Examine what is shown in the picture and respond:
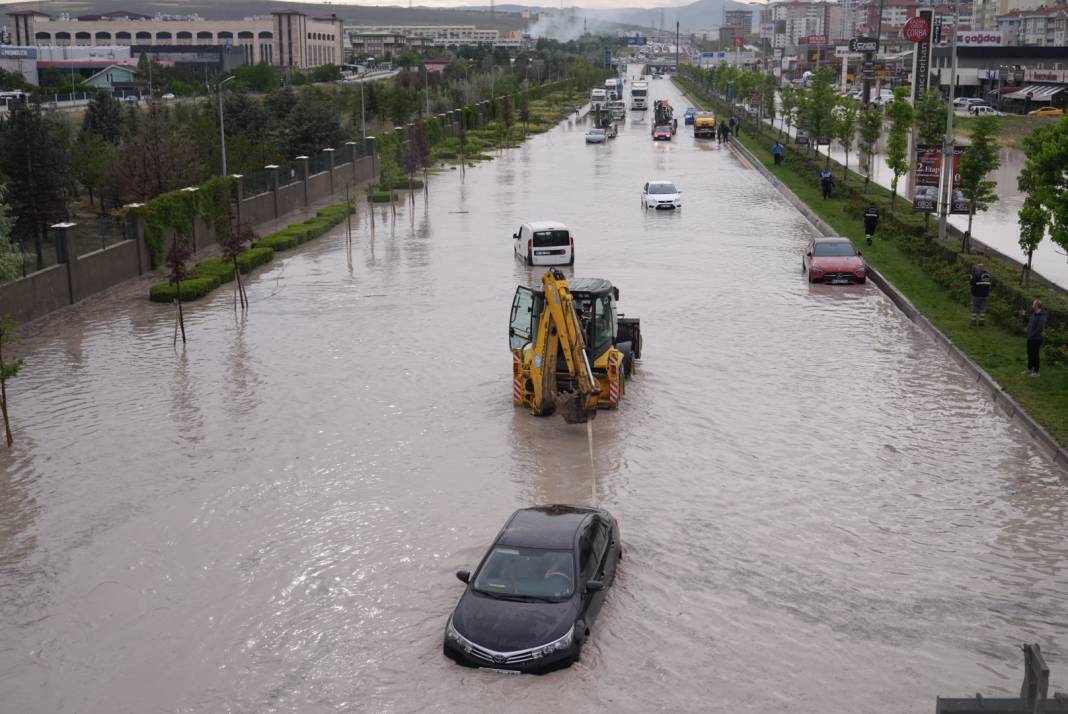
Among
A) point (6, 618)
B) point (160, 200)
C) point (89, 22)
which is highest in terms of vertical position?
point (89, 22)

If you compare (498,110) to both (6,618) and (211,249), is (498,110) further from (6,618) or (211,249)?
(6,618)

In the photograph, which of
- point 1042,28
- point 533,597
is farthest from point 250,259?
point 1042,28

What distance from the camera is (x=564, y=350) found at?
18812mm

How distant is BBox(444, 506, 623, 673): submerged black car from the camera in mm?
11422

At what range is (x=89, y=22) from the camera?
195 metres

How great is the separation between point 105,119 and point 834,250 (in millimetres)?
53503

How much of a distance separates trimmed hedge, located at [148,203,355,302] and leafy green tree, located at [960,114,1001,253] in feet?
65.2

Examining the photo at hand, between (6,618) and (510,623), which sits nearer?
(510,623)

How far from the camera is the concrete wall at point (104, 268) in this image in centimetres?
3066

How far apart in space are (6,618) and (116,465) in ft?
16.7

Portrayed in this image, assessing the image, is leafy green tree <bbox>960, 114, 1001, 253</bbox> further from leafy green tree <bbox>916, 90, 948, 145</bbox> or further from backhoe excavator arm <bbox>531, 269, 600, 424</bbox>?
backhoe excavator arm <bbox>531, 269, 600, 424</bbox>

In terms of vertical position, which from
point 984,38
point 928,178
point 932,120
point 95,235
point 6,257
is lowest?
point 95,235

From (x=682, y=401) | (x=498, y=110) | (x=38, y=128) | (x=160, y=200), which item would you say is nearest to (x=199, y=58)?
(x=498, y=110)

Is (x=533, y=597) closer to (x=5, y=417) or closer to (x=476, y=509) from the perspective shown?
(x=476, y=509)
